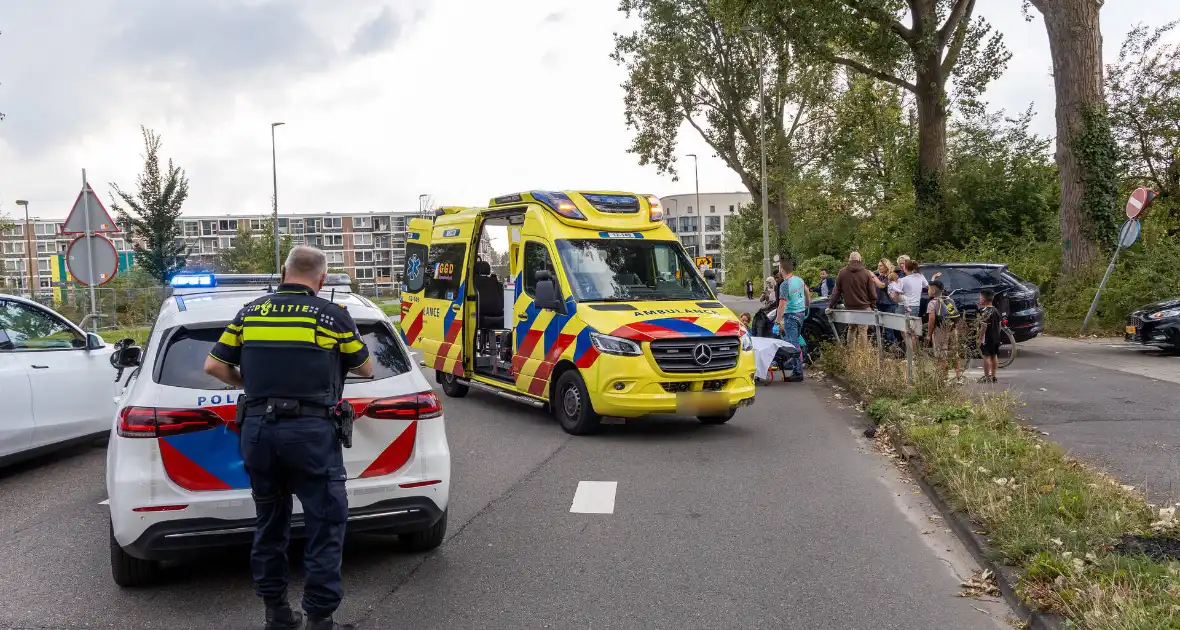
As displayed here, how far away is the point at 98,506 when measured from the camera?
22.3 feet

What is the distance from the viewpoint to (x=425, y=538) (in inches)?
215

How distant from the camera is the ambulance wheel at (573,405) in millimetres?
9250

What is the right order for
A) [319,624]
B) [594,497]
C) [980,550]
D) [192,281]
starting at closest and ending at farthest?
[319,624] → [980,550] → [594,497] → [192,281]

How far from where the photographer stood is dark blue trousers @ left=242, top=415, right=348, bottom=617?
393 cm

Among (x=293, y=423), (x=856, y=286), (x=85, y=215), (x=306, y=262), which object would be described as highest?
(x=85, y=215)

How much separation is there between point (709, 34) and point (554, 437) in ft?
96.0

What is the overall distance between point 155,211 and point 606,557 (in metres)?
28.1

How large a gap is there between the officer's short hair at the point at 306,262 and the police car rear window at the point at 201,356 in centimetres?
84

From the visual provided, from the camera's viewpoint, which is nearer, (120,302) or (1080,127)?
(1080,127)

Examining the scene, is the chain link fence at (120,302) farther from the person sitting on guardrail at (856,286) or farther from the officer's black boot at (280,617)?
the officer's black boot at (280,617)

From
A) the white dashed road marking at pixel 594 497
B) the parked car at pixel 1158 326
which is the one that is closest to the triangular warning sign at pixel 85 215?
the white dashed road marking at pixel 594 497

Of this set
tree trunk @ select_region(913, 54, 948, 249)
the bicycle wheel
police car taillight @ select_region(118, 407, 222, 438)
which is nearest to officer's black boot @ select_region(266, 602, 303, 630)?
police car taillight @ select_region(118, 407, 222, 438)

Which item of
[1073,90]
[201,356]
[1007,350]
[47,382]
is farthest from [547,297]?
[1073,90]

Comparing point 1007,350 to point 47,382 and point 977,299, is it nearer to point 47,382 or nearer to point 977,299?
point 977,299
